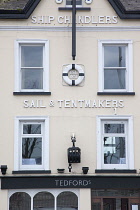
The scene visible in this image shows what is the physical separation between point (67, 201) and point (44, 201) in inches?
32.6

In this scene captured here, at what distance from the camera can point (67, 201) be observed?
1877 cm

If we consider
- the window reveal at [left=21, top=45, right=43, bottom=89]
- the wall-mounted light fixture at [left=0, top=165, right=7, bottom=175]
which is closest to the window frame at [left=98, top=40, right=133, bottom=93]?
the window reveal at [left=21, top=45, right=43, bottom=89]

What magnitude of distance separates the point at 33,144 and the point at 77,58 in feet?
11.7

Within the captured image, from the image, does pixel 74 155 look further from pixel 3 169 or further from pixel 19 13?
pixel 19 13

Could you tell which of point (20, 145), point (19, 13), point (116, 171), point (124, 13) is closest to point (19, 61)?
point (19, 13)

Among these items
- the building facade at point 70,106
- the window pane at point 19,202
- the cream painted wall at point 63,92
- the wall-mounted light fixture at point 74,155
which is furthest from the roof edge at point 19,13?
the window pane at point 19,202

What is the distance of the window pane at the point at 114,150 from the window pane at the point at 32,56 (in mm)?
3813

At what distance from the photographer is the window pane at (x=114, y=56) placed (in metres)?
19.6

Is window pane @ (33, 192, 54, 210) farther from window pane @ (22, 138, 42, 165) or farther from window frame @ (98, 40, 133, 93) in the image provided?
window frame @ (98, 40, 133, 93)

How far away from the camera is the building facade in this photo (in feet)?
61.3

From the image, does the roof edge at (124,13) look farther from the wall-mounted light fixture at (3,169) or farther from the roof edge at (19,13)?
the wall-mounted light fixture at (3,169)

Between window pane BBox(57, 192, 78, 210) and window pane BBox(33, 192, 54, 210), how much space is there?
286mm

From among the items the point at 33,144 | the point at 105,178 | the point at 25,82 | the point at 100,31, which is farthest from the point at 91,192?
the point at 100,31

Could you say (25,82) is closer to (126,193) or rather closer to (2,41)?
(2,41)
